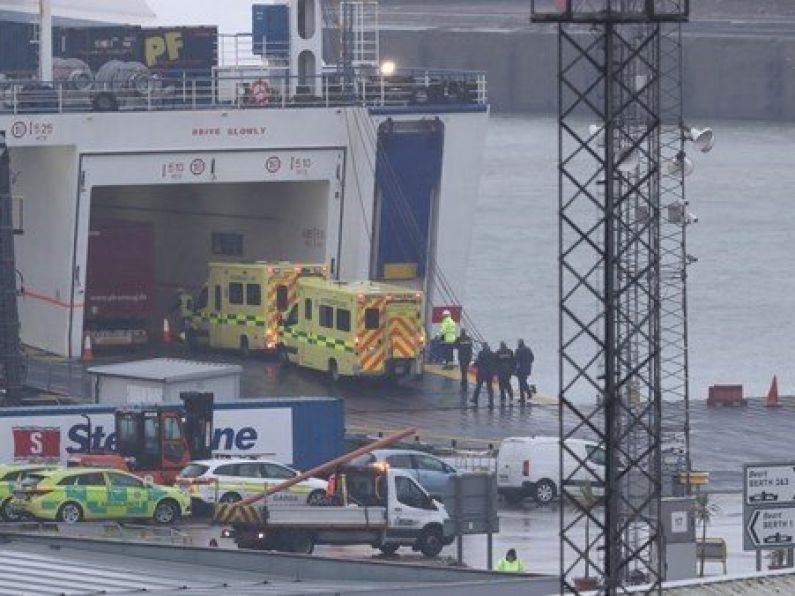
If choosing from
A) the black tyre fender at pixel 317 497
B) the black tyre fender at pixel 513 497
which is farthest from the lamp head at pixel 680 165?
the black tyre fender at pixel 317 497

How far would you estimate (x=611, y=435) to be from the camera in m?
19.5

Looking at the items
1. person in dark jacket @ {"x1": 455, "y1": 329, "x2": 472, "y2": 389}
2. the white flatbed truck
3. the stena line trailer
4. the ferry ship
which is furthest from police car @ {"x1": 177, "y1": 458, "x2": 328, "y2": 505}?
the ferry ship

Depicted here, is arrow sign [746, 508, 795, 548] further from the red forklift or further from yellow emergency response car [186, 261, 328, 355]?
yellow emergency response car [186, 261, 328, 355]

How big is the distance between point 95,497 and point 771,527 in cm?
755

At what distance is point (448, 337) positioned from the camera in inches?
1829

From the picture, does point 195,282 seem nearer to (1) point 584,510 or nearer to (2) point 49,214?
(2) point 49,214

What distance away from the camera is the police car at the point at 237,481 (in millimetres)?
33938

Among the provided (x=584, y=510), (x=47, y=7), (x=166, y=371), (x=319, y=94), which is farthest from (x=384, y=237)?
(x=584, y=510)

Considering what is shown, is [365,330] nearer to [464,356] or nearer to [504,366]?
[464,356]

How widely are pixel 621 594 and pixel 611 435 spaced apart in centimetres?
181

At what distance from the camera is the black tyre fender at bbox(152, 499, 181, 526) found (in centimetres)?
3344

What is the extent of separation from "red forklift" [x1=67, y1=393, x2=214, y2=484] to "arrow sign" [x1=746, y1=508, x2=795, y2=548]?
8618 mm

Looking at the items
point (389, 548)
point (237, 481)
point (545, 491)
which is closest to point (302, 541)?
point (389, 548)

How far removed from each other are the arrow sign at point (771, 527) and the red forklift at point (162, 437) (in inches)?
339
